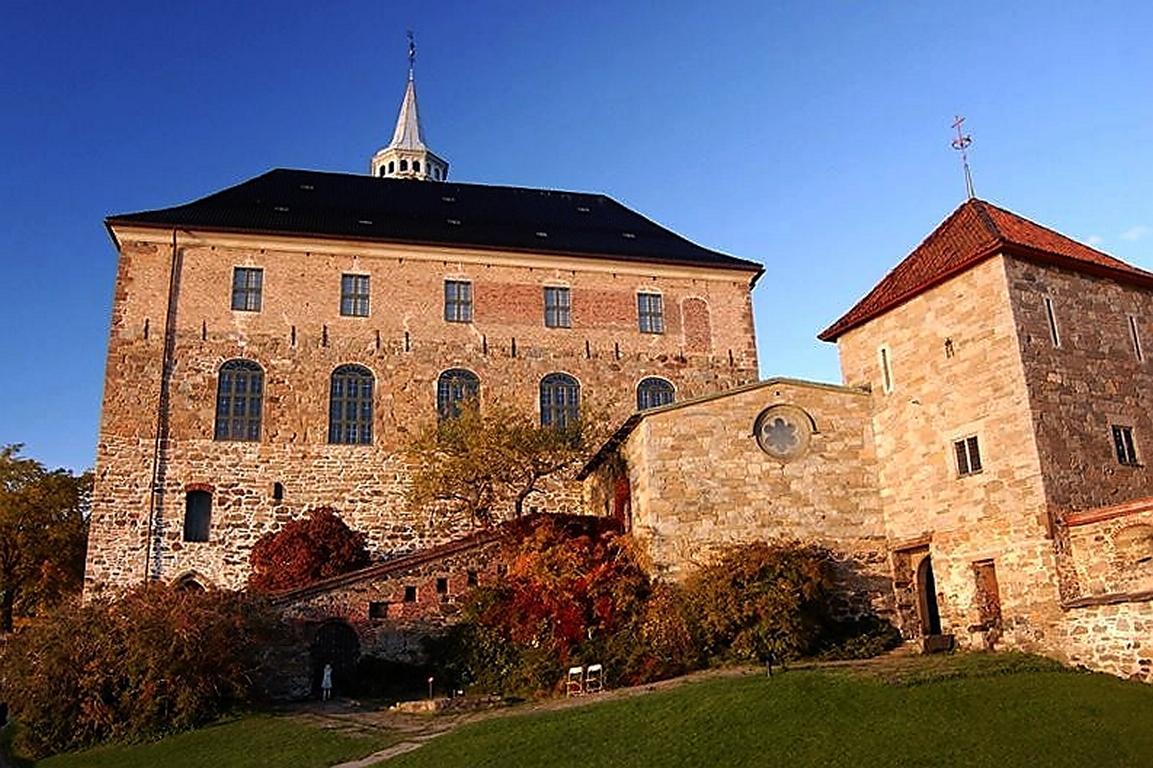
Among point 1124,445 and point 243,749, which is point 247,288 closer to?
point 243,749

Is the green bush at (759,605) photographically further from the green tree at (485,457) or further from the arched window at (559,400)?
the arched window at (559,400)

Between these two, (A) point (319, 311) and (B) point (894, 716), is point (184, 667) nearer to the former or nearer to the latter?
(B) point (894, 716)

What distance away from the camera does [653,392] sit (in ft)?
101

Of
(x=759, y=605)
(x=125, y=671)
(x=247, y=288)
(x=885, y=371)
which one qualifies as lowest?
(x=125, y=671)

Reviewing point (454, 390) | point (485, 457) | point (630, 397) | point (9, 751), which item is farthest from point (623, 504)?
point (9, 751)

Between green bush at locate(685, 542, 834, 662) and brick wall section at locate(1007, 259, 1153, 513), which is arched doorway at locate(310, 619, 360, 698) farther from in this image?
brick wall section at locate(1007, 259, 1153, 513)

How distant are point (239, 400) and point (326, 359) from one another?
104 inches

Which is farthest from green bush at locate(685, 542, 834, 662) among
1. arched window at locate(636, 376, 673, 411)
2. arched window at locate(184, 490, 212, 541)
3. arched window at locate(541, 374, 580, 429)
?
arched window at locate(184, 490, 212, 541)

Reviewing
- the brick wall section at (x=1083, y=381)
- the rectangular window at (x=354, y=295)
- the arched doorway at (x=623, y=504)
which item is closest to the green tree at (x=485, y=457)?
the arched doorway at (x=623, y=504)

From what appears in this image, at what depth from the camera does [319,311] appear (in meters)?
29.2

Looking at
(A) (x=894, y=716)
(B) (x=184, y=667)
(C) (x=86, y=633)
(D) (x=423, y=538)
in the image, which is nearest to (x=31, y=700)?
(C) (x=86, y=633)

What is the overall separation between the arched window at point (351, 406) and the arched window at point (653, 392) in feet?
26.4

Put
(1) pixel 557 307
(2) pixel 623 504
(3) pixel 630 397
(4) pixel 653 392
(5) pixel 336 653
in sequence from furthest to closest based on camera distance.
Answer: (1) pixel 557 307 < (4) pixel 653 392 < (3) pixel 630 397 < (2) pixel 623 504 < (5) pixel 336 653

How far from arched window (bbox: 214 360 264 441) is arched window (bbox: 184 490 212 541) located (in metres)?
1.68
